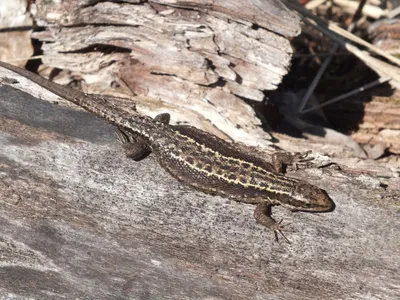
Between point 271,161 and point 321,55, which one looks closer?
point 271,161

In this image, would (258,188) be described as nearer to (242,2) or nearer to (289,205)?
→ (289,205)

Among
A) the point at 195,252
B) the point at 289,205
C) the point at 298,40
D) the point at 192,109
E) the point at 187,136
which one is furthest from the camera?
the point at 298,40

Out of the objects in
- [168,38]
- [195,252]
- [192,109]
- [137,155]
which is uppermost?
[168,38]

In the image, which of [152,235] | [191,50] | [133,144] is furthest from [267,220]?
[191,50]

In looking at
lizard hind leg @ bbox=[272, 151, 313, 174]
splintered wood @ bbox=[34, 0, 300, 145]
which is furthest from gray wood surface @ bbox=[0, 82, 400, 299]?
splintered wood @ bbox=[34, 0, 300, 145]

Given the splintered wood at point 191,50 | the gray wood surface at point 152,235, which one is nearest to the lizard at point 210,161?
the gray wood surface at point 152,235

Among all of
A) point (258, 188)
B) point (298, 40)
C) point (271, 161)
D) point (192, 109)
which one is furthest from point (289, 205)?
point (298, 40)

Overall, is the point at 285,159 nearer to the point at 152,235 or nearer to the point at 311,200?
the point at 311,200

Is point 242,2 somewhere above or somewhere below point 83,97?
above
